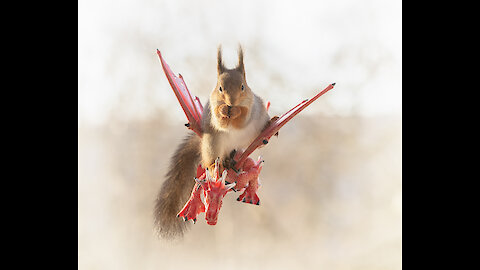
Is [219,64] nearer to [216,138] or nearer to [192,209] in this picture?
[216,138]

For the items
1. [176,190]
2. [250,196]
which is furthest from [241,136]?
[176,190]

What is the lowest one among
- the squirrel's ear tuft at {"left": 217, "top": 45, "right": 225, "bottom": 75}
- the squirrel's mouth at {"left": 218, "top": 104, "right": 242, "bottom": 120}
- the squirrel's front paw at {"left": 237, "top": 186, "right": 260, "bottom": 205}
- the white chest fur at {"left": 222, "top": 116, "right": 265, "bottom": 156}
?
the squirrel's front paw at {"left": 237, "top": 186, "right": 260, "bottom": 205}

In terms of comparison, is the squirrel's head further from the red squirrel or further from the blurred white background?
the blurred white background

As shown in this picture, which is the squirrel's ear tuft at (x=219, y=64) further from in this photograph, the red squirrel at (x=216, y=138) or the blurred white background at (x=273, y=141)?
the blurred white background at (x=273, y=141)

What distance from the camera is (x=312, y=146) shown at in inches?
83.9

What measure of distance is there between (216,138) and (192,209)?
241 mm

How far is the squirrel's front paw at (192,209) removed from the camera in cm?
153

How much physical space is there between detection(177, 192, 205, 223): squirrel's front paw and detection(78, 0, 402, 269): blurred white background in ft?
1.31

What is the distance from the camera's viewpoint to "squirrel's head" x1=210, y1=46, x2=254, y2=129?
1.39 meters

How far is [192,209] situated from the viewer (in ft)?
5.03

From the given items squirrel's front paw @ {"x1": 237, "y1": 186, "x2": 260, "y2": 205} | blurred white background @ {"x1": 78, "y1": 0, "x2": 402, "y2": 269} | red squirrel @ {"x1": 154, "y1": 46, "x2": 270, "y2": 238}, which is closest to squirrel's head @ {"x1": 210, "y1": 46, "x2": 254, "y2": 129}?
red squirrel @ {"x1": 154, "y1": 46, "x2": 270, "y2": 238}

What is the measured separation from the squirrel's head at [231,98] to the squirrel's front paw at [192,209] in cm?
26

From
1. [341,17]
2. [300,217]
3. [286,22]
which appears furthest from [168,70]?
[300,217]

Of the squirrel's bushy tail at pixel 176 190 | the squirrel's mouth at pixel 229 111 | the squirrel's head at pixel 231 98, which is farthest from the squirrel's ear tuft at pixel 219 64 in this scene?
the squirrel's bushy tail at pixel 176 190
